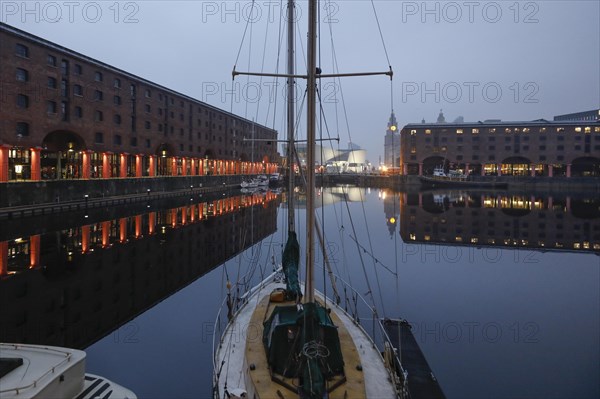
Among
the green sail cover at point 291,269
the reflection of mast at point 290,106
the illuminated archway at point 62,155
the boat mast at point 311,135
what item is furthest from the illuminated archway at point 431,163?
the boat mast at point 311,135

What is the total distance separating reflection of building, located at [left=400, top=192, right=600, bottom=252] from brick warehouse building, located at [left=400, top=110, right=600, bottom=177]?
5529cm

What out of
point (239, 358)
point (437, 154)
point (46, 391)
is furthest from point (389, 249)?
point (437, 154)

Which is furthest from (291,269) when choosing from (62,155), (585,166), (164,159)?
(585,166)

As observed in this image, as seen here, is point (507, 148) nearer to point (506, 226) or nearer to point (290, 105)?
point (506, 226)

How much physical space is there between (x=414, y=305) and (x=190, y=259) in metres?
16.7

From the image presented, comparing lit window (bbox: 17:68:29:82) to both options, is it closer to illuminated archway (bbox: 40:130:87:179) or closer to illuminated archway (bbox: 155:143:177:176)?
illuminated archway (bbox: 40:130:87:179)

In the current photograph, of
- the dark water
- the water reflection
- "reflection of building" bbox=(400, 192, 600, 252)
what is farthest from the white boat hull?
"reflection of building" bbox=(400, 192, 600, 252)

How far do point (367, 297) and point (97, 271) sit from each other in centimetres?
1669

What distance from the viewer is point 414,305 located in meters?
19.2

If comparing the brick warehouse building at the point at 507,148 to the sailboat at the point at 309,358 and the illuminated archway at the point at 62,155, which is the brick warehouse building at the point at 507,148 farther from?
the sailboat at the point at 309,358

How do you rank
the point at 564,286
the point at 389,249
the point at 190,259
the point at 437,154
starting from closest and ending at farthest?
the point at 564,286
the point at 190,259
the point at 389,249
the point at 437,154

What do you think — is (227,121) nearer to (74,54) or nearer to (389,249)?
(74,54)

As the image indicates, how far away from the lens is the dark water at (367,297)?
1249cm

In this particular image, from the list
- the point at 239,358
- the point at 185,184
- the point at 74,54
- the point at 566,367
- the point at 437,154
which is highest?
the point at 74,54
